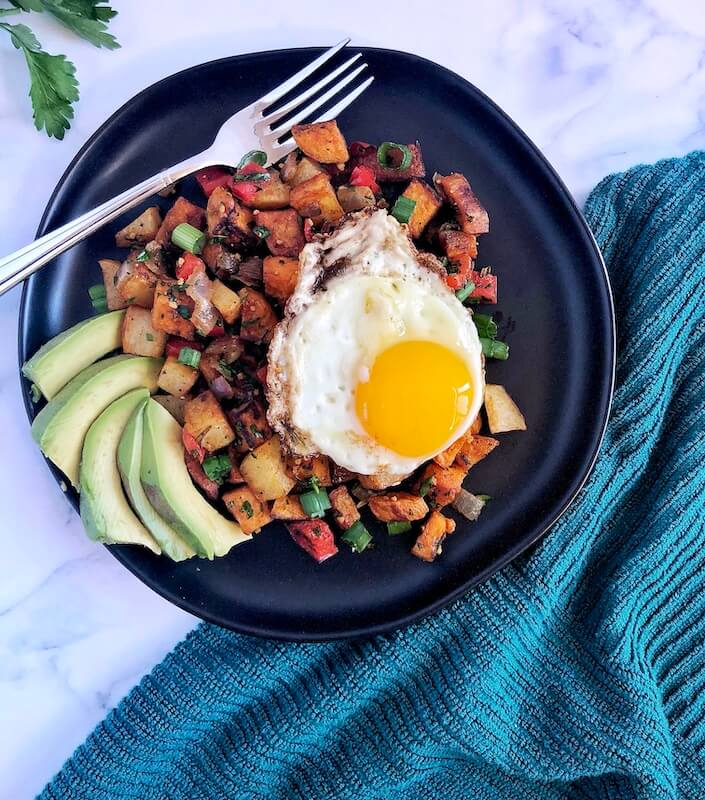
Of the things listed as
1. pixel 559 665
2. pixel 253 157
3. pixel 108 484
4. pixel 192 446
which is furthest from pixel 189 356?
pixel 559 665

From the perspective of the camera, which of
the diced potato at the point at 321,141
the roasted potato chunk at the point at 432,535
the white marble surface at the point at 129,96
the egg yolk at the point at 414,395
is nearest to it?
the egg yolk at the point at 414,395

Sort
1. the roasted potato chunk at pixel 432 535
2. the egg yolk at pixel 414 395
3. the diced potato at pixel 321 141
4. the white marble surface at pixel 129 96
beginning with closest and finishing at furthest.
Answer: the egg yolk at pixel 414 395, the diced potato at pixel 321 141, the roasted potato chunk at pixel 432 535, the white marble surface at pixel 129 96

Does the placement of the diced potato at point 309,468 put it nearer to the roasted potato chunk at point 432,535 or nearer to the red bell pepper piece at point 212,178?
the roasted potato chunk at point 432,535

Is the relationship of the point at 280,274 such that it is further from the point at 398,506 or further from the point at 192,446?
the point at 398,506

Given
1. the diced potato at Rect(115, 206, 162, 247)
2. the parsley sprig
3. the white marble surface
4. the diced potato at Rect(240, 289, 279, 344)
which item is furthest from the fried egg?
the parsley sprig

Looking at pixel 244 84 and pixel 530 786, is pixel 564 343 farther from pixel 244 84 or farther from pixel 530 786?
pixel 530 786

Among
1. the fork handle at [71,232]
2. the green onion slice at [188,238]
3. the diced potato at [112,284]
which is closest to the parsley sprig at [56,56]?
the fork handle at [71,232]
